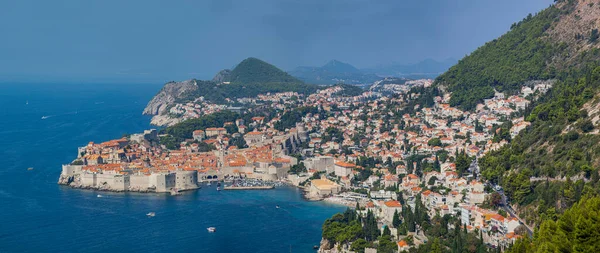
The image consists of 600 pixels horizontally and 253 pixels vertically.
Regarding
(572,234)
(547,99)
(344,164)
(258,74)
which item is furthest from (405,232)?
(258,74)

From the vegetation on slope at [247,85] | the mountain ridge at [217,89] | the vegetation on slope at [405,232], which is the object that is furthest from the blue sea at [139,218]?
the vegetation on slope at [247,85]

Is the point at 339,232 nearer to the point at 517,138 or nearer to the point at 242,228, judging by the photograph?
the point at 242,228

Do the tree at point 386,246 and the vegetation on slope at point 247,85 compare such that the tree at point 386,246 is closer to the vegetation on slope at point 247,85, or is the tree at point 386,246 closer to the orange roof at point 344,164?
the orange roof at point 344,164

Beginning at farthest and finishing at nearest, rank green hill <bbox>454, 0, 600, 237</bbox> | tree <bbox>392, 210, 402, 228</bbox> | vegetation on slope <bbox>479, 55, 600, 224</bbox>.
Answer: tree <bbox>392, 210, 402, 228</bbox>, green hill <bbox>454, 0, 600, 237</bbox>, vegetation on slope <bbox>479, 55, 600, 224</bbox>

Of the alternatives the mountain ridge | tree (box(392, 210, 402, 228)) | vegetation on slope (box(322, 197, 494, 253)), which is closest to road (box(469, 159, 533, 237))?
vegetation on slope (box(322, 197, 494, 253))

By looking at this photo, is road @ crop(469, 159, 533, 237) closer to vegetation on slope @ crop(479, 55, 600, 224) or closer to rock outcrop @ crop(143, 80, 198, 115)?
vegetation on slope @ crop(479, 55, 600, 224)

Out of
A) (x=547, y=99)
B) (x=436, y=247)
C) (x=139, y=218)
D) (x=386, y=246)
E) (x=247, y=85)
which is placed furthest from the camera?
(x=247, y=85)

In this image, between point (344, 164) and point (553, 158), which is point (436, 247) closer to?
point (553, 158)

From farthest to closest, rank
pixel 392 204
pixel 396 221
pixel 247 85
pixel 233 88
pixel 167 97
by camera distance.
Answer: pixel 247 85
pixel 233 88
pixel 167 97
pixel 392 204
pixel 396 221

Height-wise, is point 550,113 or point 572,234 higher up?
point 550,113
